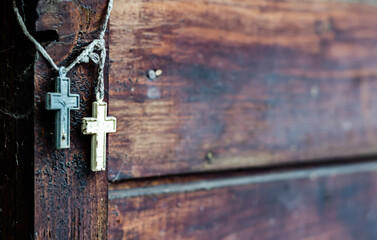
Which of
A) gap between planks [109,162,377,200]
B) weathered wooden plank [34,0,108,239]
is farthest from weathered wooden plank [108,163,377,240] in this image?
weathered wooden plank [34,0,108,239]

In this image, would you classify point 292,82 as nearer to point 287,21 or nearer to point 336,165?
point 287,21

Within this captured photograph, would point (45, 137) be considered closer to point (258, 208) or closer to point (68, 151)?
point (68, 151)

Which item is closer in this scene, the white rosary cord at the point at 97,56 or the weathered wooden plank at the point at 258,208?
the white rosary cord at the point at 97,56

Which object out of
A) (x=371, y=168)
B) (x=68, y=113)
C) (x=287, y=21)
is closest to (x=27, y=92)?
(x=68, y=113)

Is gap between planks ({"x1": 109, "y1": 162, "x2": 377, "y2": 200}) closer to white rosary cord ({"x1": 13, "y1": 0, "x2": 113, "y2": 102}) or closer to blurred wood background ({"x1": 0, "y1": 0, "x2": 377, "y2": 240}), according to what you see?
blurred wood background ({"x1": 0, "y1": 0, "x2": 377, "y2": 240})

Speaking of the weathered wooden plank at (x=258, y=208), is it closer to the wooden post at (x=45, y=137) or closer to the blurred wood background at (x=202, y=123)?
the blurred wood background at (x=202, y=123)

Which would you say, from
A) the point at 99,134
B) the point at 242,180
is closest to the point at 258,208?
the point at 242,180

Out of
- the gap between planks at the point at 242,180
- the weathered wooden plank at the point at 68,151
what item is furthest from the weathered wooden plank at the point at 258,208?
the weathered wooden plank at the point at 68,151
